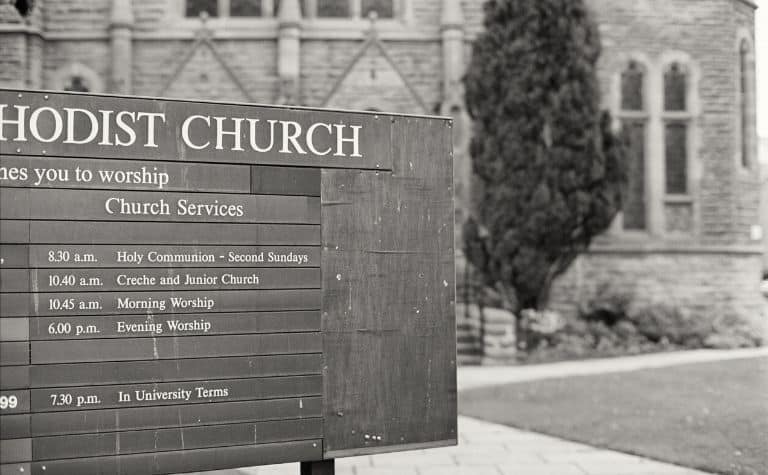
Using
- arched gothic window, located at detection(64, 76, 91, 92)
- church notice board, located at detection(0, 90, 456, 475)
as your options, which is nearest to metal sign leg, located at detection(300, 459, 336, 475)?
church notice board, located at detection(0, 90, 456, 475)

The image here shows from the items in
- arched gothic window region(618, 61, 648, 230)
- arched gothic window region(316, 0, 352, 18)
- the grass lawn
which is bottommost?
the grass lawn

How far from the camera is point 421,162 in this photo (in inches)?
162

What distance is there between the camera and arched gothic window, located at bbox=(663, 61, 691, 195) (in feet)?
52.2

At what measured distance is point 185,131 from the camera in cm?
369

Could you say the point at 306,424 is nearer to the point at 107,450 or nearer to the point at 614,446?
the point at 107,450

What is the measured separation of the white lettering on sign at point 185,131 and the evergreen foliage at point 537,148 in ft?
31.2

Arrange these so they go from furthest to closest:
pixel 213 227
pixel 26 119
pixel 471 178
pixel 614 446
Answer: pixel 471 178 < pixel 614 446 < pixel 213 227 < pixel 26 119

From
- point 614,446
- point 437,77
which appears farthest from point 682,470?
point 437,77

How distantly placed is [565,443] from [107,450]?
14.2 ft

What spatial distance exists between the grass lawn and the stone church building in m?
4.61

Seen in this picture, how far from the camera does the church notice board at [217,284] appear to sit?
3439mm

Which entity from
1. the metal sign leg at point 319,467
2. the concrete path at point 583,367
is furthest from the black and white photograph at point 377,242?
the concrete path at point 583,367

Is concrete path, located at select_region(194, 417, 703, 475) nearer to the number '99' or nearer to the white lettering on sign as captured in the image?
the number '99'

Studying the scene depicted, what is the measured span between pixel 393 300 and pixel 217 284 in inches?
35.3
